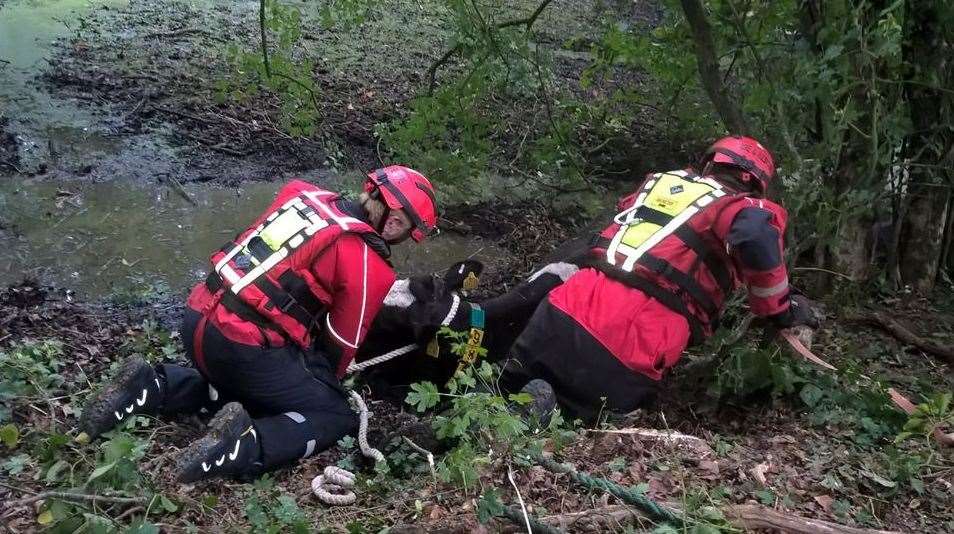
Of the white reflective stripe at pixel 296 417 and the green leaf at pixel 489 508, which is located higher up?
the green leaf at pixel 489 508

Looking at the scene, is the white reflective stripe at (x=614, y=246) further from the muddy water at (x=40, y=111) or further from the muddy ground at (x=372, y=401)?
the muddy water at (x=40, y=111)

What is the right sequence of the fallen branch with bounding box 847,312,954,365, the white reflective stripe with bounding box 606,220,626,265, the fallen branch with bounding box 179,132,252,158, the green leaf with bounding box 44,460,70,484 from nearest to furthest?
1. the green leaf with bounding box 44,460,70,484
2. the white reflective stripe with bounding box 606,220,626,265
3. the fallen branch with bounding box 847,312,954,365
4. the fallen branch with bounding box 179,132,252,158

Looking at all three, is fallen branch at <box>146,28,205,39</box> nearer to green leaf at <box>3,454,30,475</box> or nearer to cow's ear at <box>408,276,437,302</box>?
cow's ear at <box>408,276,437,302</box>

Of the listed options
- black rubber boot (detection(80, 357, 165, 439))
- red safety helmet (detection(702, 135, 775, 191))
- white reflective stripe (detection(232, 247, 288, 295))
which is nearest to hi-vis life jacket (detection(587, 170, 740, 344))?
red safety helmet (detection(702, 135, 775, 191))

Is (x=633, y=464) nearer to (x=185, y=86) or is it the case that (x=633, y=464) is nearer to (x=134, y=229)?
(x=134, y=229)

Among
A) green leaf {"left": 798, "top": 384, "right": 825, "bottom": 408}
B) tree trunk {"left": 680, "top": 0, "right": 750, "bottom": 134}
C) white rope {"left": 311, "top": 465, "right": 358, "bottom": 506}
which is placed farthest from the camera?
tree trunk {"left": 680, "top": 0, "right": 750, "bottom": 134}

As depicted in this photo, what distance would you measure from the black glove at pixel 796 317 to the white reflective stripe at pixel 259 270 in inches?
97.8

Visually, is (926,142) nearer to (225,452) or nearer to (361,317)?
(361,317)

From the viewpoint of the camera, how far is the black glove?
13.6 ft

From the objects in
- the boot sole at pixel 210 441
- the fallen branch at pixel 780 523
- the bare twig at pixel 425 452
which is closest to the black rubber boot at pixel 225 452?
the boot sole at pixel 210 441

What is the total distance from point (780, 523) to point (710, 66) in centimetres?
300

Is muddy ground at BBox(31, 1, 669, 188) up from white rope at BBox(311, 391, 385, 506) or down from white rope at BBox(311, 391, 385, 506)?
up

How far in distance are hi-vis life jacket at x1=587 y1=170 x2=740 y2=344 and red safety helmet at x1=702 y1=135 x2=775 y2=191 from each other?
6.1 inches

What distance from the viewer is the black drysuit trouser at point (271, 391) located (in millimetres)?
3877
